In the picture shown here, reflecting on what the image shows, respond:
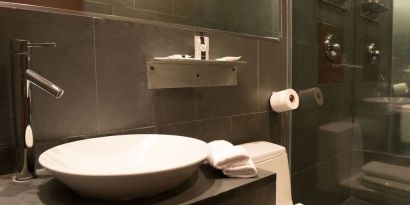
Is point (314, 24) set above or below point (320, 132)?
above

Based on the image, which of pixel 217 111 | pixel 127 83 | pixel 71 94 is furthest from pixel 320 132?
pixel 71 94

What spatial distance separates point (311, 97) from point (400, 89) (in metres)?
0.66

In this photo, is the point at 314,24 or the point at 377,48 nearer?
the point at 314,24

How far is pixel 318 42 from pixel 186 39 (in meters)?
0.98

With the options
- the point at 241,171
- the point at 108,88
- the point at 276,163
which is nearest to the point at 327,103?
the point at 276,163

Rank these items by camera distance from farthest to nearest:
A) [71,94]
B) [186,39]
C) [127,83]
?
[186,39] → [127,83] → [71,94]

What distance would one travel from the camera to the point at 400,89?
2010 mm

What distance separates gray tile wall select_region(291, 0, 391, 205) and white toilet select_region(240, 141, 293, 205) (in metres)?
0.42

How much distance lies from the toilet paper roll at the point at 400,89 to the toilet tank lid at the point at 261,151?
113 centimetres

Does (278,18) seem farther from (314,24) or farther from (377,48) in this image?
(377,48)

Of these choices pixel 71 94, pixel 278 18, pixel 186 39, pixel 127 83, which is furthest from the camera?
pixel 278 18

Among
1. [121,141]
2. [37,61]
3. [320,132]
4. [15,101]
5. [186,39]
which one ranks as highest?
[186,39]

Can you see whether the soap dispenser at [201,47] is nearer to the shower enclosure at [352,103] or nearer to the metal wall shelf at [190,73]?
the metal wall shelf at [190,73]

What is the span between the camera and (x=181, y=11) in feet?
4.46
